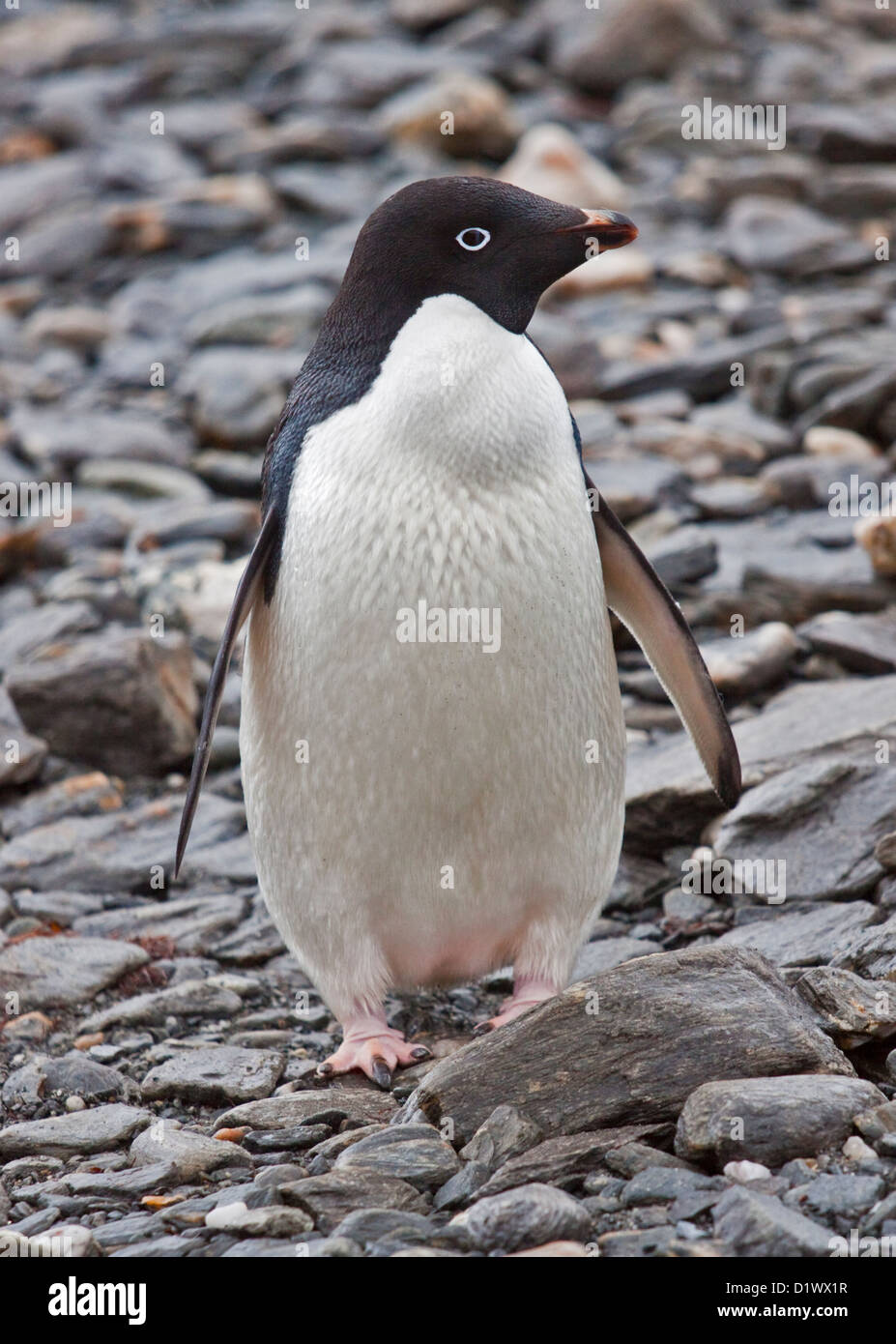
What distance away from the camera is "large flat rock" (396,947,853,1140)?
2775 millimetres

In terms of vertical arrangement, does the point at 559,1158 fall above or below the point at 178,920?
above

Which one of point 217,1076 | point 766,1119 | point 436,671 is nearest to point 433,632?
point 436,671

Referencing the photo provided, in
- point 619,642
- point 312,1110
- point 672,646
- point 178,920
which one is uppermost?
point 672,646

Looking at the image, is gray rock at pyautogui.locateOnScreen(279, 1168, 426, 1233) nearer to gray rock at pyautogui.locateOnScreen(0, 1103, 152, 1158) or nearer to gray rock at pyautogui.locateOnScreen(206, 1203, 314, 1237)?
gray rock at pyautogui.locateOnScreen(206, 1203, 314, 1237)

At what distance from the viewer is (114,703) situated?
16.8 ft

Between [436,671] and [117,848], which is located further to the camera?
[117,848]

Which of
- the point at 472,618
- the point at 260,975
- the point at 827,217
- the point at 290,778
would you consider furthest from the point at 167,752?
the point at 827,217

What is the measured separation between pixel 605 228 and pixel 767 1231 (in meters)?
1.94

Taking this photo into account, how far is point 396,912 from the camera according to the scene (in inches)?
132

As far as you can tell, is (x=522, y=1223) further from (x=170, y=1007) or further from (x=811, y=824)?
(x=811, y=824)

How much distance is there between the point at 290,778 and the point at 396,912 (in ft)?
1.12

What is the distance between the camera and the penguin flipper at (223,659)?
3.36 metres

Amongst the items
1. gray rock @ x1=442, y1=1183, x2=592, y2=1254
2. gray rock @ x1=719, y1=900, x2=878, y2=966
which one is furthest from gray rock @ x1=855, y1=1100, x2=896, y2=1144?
gray rock @ x1=719, y1=900, x2=878, y2=966

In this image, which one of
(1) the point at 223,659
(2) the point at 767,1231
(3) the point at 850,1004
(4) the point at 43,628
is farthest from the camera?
(4) the point at 43,628
